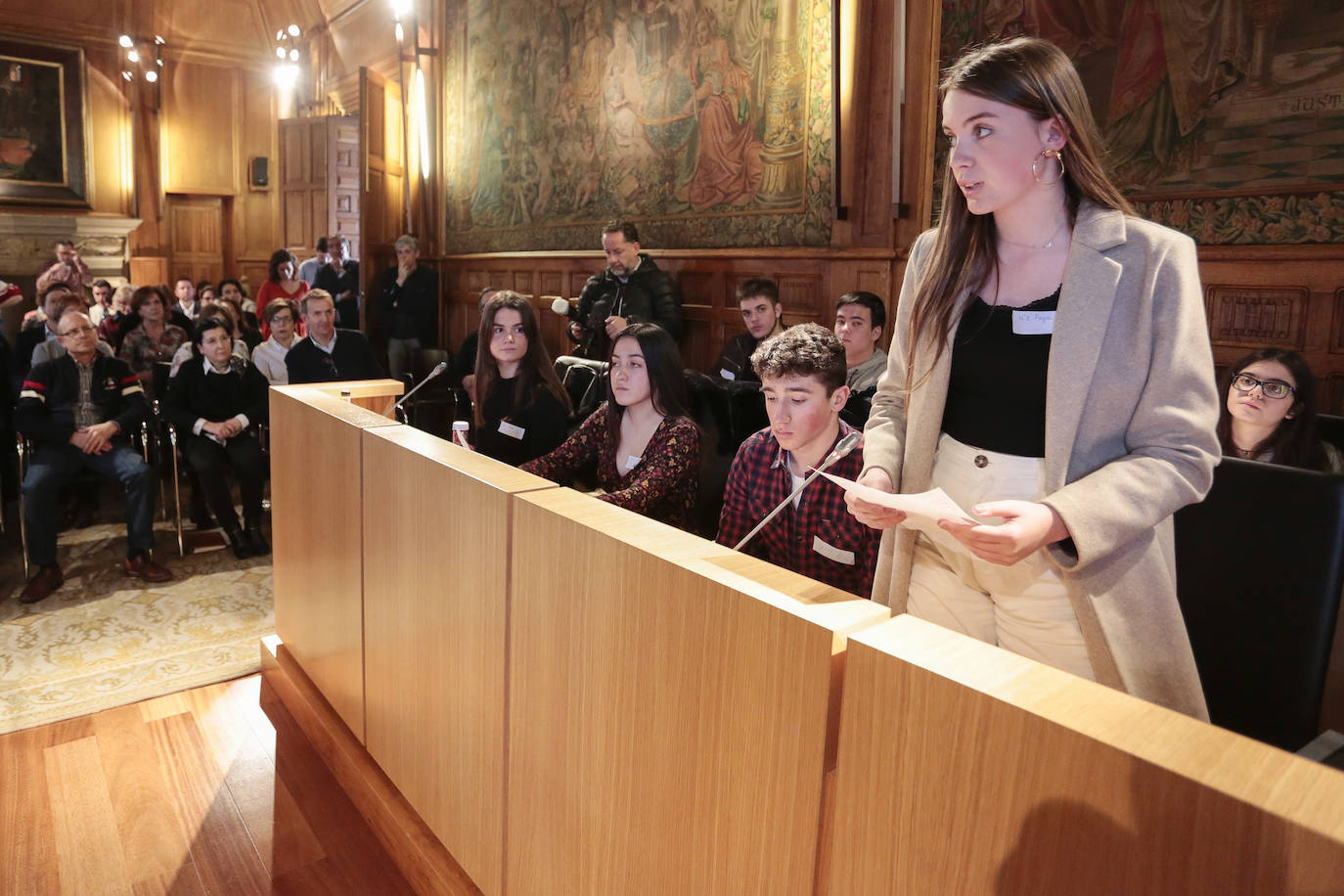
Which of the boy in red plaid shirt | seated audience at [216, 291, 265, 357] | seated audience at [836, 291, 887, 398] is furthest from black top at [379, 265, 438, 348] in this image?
the boy in red plaid shirt

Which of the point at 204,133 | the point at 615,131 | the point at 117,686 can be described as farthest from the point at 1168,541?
the point at 204,133

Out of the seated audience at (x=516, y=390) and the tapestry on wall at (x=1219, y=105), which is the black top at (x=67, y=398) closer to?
the seated audience at (x=516, y=390)

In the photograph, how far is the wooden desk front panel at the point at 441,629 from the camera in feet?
5.28

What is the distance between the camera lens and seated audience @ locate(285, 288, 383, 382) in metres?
5.23

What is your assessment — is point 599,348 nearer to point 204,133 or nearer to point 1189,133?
point 1189,133

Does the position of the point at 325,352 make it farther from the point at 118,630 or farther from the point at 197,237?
the point at 197,237

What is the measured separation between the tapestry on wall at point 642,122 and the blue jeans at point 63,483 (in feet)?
10.8

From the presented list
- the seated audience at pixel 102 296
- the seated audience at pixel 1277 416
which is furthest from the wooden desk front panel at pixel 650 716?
the seated audience at pixel 102 296

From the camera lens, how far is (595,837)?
1324 mm

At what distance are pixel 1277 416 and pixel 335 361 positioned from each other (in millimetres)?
4543

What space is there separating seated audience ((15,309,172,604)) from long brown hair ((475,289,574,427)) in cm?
186

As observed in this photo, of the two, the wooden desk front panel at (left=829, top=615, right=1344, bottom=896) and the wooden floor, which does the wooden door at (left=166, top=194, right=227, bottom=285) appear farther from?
the wooden desk front panel at (left=829, top=615, right=1344, bottom=896)

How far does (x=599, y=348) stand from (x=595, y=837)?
177 inches

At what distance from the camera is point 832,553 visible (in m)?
1.96
